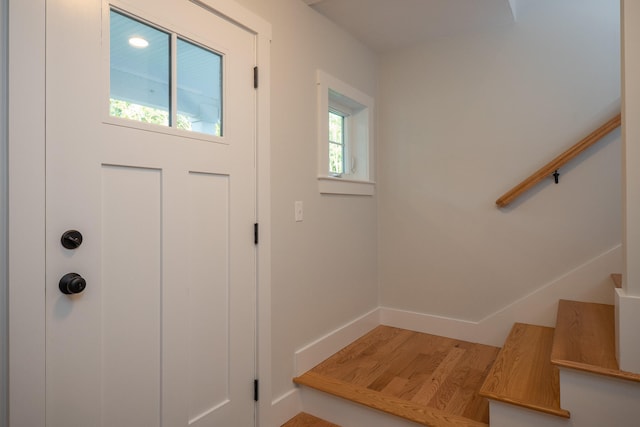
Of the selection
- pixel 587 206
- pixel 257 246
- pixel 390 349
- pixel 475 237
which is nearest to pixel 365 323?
pixel 390 349

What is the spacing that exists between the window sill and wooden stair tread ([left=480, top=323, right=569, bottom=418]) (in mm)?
1300

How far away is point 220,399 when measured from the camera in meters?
1.61

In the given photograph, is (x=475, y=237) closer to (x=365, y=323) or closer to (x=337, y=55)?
(x=365, y=323)

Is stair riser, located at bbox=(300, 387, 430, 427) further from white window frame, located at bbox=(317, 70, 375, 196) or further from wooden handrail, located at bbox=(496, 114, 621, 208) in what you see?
wooden handrail, located at bbox=(496, 114, 621, 208)

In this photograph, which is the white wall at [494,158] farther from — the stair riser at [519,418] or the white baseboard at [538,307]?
the stair riser at [519,418]

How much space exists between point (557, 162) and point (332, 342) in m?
1.77

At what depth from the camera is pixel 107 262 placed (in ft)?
4.01

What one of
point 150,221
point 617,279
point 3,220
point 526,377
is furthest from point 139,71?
point 617,279

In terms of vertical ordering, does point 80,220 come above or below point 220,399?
above

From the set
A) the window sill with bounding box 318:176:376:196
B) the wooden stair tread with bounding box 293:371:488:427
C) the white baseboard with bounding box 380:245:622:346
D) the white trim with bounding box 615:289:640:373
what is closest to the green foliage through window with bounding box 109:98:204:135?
the window sill with bounding box 318:176:376:196

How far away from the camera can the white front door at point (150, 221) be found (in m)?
1.12

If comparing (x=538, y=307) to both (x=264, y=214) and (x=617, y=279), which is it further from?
(x=264, y=214)

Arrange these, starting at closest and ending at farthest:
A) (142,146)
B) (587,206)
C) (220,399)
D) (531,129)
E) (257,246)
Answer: (142,146)
(220,399)
(257,246)
(587,206)
(531,129)

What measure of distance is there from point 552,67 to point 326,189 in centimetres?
161
